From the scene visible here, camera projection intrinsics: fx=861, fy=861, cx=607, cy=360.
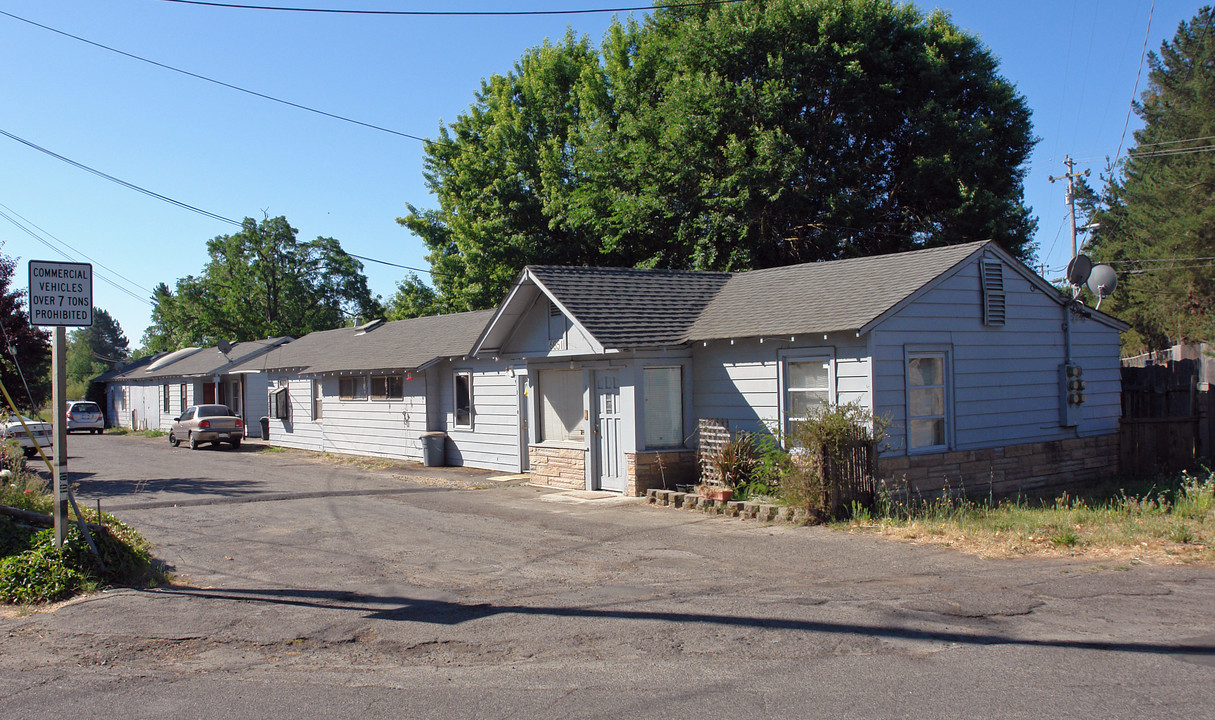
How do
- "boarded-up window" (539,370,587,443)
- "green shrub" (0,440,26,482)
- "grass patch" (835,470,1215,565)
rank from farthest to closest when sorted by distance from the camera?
"boarded-up window" (539,370,587,443) < "green shrub" (0,440,26,482) < "grass patch" (835,470,1215,565)

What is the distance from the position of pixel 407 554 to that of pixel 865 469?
254 inches

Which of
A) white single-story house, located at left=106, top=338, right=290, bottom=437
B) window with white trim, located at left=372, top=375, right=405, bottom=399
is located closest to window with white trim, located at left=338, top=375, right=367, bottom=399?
window with white trim, located at left=372, top=375, right=405, bottom=399

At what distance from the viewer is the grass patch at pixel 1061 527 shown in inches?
381

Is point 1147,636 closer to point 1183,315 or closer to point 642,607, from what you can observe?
point 642,607

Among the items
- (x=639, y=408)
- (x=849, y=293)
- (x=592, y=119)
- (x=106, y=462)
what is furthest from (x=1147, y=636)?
(x=592, y=119)

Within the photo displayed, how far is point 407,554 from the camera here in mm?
10555

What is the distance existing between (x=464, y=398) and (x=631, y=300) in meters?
6.79

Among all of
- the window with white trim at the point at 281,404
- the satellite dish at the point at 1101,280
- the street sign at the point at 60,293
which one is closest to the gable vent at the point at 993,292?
the satellite dish at the point at 1101,280

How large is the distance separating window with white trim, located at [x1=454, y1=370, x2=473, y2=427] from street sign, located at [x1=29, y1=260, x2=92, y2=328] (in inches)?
500

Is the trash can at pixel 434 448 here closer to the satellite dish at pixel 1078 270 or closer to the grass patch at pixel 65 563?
the grass patch at pixel 65 563

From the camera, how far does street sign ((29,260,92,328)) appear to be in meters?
8.49

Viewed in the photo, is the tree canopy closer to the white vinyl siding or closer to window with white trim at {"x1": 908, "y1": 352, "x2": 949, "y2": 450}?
the white vinyl siding

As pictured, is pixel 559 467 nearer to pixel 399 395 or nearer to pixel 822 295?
pixel 822 295

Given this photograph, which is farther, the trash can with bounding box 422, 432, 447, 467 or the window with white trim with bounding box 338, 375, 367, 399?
the window with white trim with bounding box 338, 375, 367, 399
